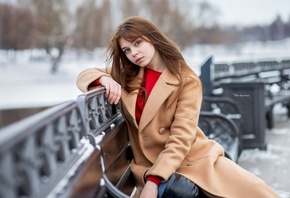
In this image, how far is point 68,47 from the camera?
58.9m

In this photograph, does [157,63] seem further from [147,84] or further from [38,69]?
[38,69]

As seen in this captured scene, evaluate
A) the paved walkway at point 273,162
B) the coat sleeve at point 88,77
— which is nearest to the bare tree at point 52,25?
the paved walkway at point 273,162

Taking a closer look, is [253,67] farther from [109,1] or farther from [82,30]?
[109,1]

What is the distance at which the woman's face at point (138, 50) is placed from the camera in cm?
274

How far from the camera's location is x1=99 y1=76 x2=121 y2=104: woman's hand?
285 cm

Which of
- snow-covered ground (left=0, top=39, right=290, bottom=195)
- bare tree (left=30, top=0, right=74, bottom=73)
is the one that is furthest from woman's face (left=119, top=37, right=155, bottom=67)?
bare tree (left=30, top=0, right=74, bottom=73)

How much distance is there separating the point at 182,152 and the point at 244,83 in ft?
15.0

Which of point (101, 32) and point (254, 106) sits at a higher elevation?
point (254, 106)

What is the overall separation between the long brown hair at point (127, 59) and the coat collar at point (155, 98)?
0.05 m

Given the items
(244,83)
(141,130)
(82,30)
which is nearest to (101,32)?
(82,30)

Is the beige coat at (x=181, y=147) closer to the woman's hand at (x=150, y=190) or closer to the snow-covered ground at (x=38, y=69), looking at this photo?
the woman's hand at (x=150, y=190)

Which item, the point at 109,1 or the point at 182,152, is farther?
the point at 109,1

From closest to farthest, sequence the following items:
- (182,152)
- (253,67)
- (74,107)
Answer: (74,107), (182,152), (253,67)

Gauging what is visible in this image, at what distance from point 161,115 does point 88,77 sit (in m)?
0.54
